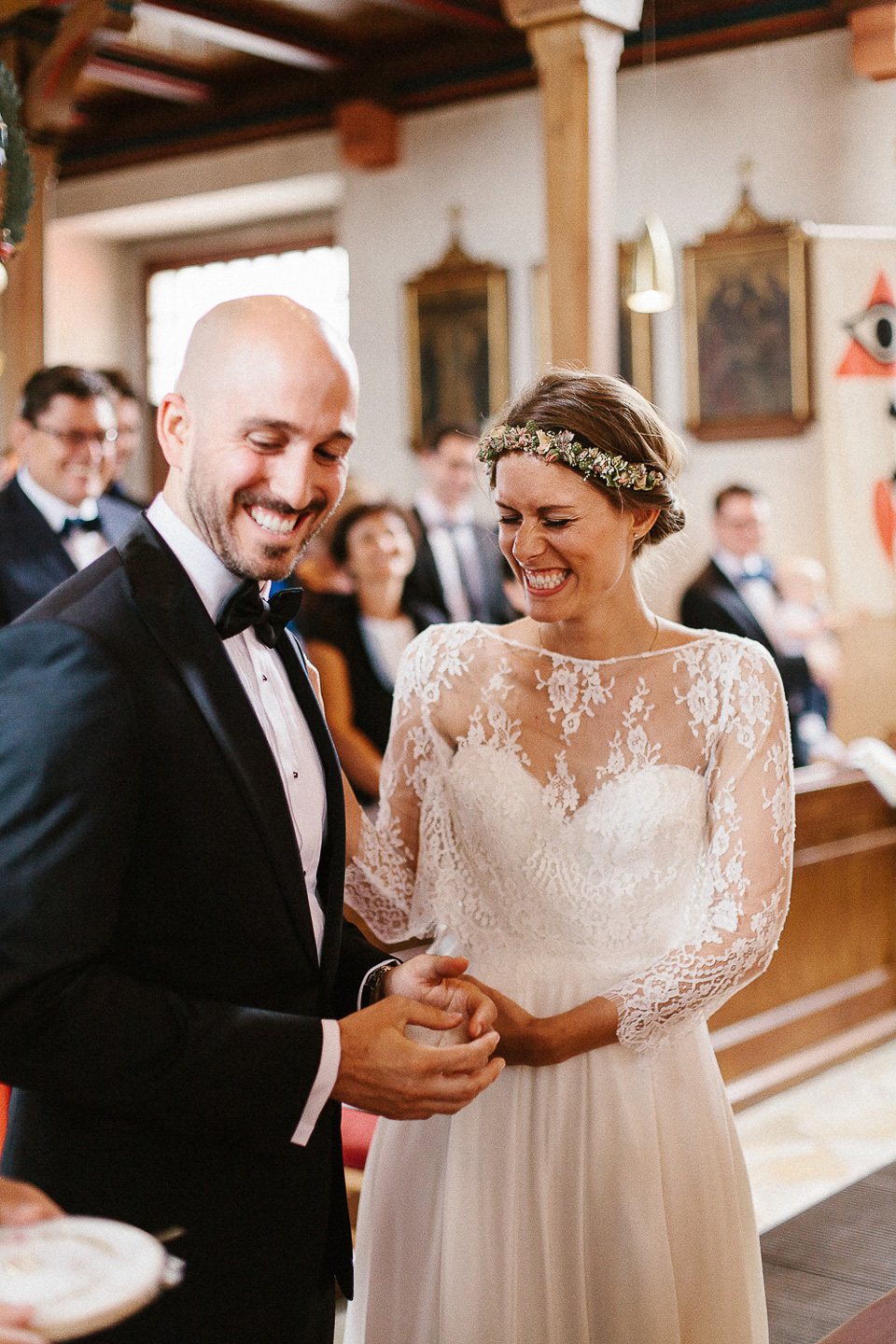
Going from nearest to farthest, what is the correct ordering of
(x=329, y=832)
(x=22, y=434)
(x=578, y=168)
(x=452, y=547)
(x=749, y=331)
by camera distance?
(x=329, y=832) < (x=22, y=434) < (x=578, y=168) < (x=452, y=547) < (x=749, y=331)

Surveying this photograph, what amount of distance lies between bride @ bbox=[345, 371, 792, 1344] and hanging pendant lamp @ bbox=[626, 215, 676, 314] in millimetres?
4526

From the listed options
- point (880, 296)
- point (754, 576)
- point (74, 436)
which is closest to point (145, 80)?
point (880, 296)

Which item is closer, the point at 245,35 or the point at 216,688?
the point at 216,688

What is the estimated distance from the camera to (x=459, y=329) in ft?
29.4

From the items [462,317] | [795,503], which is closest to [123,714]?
[795,503]

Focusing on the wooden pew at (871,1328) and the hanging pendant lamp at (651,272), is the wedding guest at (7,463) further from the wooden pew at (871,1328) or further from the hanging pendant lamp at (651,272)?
the wooden pew at (871,1328)

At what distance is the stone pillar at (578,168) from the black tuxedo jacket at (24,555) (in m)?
2.16

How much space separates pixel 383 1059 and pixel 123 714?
0.44 meters

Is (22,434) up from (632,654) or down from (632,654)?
up

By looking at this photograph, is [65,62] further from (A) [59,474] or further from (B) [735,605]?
(B) [735,605]

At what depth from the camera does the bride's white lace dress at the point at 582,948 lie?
209 centimetres

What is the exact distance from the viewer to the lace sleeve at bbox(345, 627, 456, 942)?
2.29 m

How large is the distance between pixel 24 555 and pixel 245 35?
16.4 feet

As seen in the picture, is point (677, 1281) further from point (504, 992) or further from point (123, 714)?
point (123, 714)
